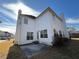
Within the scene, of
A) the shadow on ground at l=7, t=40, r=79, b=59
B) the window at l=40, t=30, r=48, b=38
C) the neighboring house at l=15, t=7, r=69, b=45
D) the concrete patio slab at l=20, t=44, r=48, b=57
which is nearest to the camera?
the shadow on ground at l=7, t=40, r=79, b=59

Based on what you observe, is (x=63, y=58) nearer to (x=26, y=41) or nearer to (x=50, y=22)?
(x=50, y=22)

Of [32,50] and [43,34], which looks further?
[43,34]

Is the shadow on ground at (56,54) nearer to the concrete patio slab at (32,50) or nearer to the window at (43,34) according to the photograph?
the concrete patio slab at (32,50)

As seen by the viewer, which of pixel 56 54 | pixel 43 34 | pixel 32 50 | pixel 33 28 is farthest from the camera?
pixel 33 28

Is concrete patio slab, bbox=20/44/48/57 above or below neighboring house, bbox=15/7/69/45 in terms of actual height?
below

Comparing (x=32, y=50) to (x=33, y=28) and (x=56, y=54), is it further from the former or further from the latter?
(x=33, y=28)

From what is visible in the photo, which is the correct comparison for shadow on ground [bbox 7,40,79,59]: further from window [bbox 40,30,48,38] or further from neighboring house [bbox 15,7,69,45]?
neighboring house [bbox 15,7,69,45]

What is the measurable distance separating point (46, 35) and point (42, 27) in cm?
226

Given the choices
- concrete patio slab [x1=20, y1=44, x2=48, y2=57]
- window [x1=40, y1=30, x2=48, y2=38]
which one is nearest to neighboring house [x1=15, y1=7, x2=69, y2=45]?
window [x1=40, y1=30, x2=48, y2=38]

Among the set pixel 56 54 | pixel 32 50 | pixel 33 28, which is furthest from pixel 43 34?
pixel 56 54

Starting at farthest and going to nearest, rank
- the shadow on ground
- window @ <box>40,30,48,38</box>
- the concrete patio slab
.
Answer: window @ <box>40,30,48,38</box>
the concrete patio slab
the shadow on ground

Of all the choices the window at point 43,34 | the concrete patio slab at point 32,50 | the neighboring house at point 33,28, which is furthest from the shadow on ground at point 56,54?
the neighboring house at point 33,28

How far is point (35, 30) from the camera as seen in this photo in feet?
71.0

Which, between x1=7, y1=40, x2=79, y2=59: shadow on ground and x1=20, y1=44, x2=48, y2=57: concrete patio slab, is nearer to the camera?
x1=7, y1=40, x2=79, y2=59: shadow on ground
